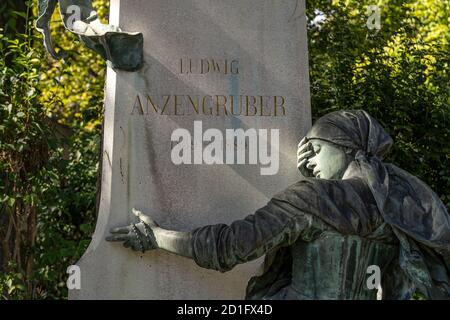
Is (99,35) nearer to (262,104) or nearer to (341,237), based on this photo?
(262,104)

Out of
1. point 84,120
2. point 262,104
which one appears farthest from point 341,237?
point 84,120

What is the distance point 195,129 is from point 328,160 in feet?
2.85

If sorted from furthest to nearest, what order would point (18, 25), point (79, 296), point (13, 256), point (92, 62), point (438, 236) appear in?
point (92, 62)
point (18, 25)
point (13, 256)
point (79, 296)
point (438, 236)

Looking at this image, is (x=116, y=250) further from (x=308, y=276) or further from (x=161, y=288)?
(x=308, y=276)

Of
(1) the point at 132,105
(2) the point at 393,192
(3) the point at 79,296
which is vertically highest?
(1) the point at 132,105

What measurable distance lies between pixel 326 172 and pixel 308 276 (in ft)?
2.17

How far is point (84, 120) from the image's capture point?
35.0 ft

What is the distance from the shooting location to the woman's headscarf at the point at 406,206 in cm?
600

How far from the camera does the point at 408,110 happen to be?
33.1 feet

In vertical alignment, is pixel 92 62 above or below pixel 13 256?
above

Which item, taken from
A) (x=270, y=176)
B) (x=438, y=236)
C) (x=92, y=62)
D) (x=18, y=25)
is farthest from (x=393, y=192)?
(x=92, y=62)

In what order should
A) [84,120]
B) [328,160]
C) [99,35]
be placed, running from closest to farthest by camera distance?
[328,160], [99,35], [84,120]

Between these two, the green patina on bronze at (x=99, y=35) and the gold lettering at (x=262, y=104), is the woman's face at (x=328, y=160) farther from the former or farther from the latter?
the green patina on bronze at (x=99, y=35)

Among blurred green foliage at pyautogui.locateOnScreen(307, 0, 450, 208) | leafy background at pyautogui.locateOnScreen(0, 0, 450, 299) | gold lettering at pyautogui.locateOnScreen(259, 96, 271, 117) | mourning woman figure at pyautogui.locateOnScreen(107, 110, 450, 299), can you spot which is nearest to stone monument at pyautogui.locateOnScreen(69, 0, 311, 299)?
gold lettering at pyautogui.locateOnScreen(259, 96, 271, 117)
